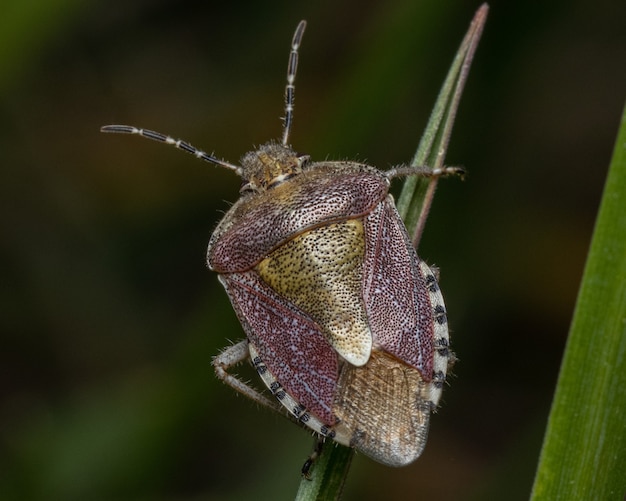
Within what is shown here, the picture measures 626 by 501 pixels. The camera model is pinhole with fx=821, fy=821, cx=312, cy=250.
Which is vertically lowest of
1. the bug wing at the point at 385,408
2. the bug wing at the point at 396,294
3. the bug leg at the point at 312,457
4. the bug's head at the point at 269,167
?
the bug leg at the point at 312,457

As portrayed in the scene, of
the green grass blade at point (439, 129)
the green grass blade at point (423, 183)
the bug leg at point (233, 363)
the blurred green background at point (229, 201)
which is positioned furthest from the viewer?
the blurred green background at point (229, 201)

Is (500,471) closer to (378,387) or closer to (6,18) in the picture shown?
(378,387)

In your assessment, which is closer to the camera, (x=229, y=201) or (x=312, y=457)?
(x=312, y=457)

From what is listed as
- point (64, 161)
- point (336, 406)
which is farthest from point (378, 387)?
point (64, 161)

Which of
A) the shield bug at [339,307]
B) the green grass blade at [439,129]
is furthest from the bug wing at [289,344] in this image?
the green grass blade at [439,129]

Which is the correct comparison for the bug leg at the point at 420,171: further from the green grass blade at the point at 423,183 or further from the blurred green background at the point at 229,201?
the blurred green background at the point at 229,201

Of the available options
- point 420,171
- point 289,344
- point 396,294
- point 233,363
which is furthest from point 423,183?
point 233,363

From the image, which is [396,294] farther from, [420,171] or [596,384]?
[596,384]
